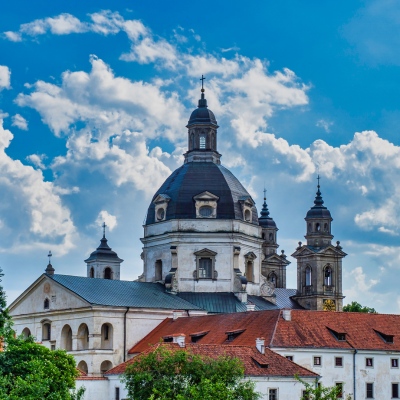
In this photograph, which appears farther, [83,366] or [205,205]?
[205,205]

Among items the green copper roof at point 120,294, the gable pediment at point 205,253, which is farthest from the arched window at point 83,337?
the gable pediment at point 205,253

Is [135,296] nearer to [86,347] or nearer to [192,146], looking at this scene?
[86,347]

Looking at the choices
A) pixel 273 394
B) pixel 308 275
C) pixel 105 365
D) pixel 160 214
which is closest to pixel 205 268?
pixel 160 214

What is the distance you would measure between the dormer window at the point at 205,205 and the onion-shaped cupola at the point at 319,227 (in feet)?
83.4

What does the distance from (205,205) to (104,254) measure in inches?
1140

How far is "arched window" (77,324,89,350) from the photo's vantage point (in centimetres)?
8944

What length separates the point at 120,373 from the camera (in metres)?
72.4

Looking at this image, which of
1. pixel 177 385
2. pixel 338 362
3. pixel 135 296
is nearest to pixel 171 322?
pixel 135 296

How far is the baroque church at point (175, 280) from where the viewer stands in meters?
89.2

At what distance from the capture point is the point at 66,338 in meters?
91.8

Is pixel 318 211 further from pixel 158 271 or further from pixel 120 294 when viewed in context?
pixel 120 294

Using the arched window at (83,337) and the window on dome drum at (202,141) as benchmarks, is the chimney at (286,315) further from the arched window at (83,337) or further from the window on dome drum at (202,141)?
the window on dome drum at (202,141)

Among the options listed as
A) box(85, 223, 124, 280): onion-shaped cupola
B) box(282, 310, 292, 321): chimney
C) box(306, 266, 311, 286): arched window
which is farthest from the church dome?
box(282, 310, 292, 321): chimney

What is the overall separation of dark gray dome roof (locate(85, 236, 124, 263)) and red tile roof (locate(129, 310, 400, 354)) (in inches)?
1434
